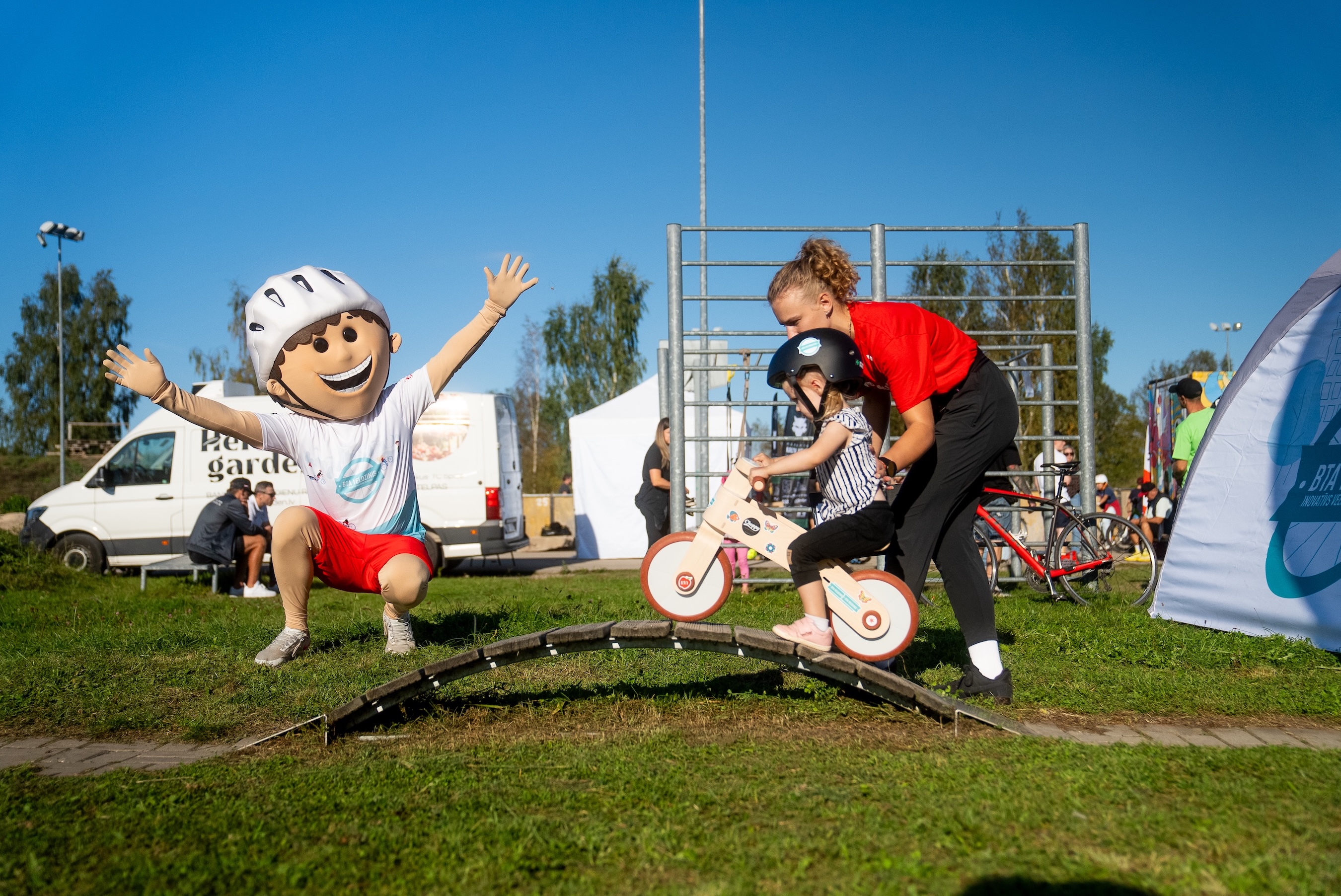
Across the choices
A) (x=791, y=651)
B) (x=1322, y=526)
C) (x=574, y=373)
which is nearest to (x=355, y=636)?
(x=791, y=651)

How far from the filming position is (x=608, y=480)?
683 inches

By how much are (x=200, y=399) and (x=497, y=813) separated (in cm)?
301

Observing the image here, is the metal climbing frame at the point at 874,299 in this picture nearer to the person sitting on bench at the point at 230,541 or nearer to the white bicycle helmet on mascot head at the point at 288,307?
the white bicycle helmet on mascot head at the point at 288,307

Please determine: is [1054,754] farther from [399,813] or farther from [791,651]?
[399,813]

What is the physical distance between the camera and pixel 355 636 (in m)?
6.21

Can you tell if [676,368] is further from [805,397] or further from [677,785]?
[677,785]

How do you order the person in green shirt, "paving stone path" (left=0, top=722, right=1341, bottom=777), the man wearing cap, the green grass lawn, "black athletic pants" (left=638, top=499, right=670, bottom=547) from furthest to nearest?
the man wearing cap → "black athletic pants" (left=638, top=499, right=670, bottom=547) → the person in green shirt → "paving stone path" (left=0, top=722, right=1341, bottom=777) → the green grass lawn

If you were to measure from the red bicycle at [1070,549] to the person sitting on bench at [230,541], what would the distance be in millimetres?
7673

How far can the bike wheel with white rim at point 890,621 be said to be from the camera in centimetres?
397

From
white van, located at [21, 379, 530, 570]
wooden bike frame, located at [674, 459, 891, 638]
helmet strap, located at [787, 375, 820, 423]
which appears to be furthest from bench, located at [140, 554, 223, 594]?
helmet strap, located at [787, 375, 820, 423]

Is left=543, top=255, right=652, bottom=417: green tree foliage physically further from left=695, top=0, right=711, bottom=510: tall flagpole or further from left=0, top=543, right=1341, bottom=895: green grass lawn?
left=0, top=543, right=1341, bottom=895: green grass lawn

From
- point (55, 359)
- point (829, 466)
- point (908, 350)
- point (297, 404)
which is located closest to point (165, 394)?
point (297, 404)

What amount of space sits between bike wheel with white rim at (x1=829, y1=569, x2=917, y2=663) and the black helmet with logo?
808 mm

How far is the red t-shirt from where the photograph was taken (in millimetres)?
3896
